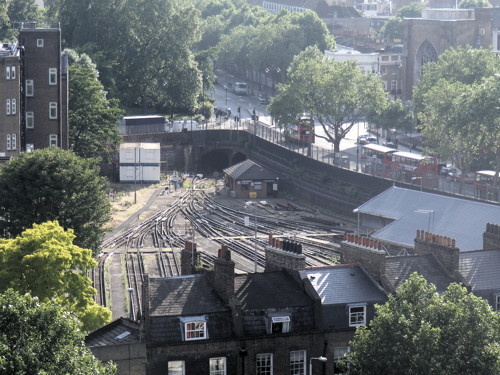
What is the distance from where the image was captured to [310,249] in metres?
108

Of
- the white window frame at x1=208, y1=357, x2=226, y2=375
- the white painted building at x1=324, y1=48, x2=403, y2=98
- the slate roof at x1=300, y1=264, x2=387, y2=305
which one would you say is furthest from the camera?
the white painted building at x1=324, y1=48, x2=403, y2=98

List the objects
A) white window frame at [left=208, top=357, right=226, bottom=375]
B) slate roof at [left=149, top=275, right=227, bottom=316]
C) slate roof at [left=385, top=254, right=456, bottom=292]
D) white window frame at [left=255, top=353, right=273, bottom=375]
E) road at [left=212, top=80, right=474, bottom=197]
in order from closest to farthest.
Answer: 1. white window frame at [left=208, top=357, right=226, bottom=375]
2. slate roof at [left=149, top=275, right=227, bottom=316]
3. white window frame at [left=255, top=353, right=273, bottom=375]
4. slate roof at [left=385, top=254, right=456, bottom=292]
5. road at [left=212, top=80, right=474, bottom=197]

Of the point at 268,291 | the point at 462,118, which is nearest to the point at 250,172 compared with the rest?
the point at 462,118

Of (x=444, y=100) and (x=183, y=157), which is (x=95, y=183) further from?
(x=183, y=157)

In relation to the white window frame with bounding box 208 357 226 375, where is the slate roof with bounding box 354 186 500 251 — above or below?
below

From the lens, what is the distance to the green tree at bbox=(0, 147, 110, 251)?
87.0 meters

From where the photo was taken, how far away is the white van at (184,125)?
516 feet

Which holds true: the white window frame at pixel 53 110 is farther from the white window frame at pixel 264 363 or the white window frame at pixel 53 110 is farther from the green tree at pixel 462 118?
the white window frame at pixel 264 363

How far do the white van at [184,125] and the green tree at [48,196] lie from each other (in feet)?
224

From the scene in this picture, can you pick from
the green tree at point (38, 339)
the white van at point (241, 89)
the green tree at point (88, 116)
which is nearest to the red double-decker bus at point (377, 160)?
the green tree at point (88, 116)

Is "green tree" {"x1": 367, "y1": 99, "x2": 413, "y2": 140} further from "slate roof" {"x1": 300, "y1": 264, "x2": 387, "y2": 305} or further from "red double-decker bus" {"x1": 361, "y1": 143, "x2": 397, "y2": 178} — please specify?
"slate roof" {"x1": 300, "y1": 264, "x2": 387, "y2": 305}

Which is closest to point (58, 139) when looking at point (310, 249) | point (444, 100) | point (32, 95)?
point (32, 95)

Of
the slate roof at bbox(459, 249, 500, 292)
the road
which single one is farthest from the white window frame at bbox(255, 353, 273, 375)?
the road

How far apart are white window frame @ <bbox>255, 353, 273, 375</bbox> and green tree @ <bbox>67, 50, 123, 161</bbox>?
230 ft
